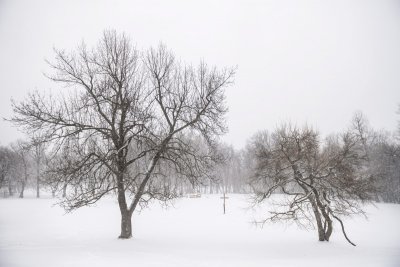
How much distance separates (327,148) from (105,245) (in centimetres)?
1217

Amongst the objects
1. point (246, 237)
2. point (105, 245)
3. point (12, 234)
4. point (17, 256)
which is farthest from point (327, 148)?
point (12, 234)

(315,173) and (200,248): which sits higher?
(315,173)

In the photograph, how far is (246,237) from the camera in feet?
57.6

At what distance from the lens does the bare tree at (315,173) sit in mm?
13664

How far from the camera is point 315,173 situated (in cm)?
1417

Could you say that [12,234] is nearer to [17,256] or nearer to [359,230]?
[17,256]

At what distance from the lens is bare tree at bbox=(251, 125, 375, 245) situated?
13.7 metres

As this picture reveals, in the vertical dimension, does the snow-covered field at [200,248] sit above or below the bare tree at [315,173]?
below

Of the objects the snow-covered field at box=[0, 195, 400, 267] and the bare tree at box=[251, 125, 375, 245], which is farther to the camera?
the bare tree at box=[251, 125, 375, 245]

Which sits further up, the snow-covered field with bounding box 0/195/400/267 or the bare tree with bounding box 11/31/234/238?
the bare tree with bounding box 11/31/234/238

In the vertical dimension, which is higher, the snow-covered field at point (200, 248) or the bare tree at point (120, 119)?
the bare tree at point (120, 119)

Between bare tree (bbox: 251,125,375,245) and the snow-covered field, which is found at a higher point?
bare tree (bbox: 251,125,375,245)

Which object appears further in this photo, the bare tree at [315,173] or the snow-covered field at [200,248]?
the bare tree at [315,173]

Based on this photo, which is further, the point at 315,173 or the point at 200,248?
the point at 315,173
